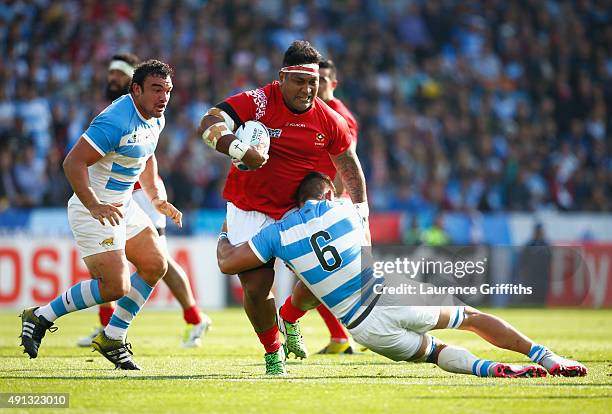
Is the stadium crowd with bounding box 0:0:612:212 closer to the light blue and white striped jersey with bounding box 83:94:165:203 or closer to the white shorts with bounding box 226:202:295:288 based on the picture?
the light blue and white striped jersey with bounding box 83:94:165:203

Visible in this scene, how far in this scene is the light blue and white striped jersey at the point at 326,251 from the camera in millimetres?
7352

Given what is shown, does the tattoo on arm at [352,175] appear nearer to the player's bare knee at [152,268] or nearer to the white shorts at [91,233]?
the player's bare knee at [152,268]

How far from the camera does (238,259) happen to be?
766cm

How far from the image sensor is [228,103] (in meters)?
8.23

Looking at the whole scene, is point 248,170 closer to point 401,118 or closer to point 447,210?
point 447,210

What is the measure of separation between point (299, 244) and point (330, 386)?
1.05 meters

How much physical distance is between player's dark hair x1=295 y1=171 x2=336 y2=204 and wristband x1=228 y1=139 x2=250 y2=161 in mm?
534

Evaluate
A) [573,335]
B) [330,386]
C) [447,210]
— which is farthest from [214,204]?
[330,386]

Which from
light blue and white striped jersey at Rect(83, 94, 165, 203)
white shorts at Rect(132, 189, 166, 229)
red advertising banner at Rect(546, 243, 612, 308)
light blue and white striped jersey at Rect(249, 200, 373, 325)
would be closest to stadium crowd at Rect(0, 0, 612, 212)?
red advertising banner at Rect(546, 243, 612, 308)

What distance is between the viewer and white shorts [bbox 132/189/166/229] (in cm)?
1062

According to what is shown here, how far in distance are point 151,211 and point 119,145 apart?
8.11 ft

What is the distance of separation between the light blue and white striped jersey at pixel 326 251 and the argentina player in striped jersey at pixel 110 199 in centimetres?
144

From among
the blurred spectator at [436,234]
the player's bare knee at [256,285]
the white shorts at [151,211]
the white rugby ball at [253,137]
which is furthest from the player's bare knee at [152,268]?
the blurred spectator at [436,234]

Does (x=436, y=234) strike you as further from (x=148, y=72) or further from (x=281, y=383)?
(x=281, y=383)
